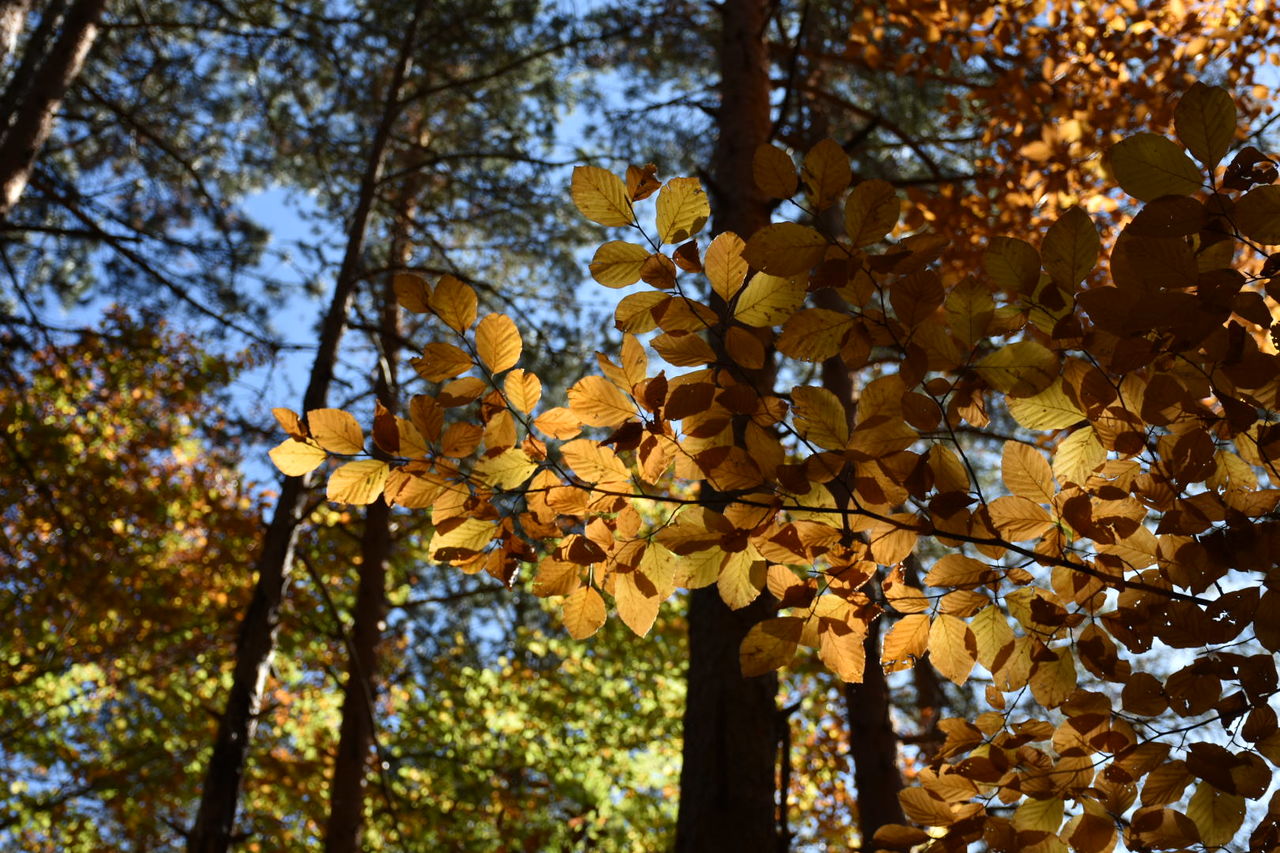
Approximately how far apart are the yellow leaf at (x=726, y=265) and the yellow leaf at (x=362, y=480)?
1.73ft

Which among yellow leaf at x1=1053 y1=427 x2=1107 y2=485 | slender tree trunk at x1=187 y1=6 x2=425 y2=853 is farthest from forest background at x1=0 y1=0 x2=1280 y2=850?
yellow leaf at x1=1053 y1=427 x2=1107 y2=485

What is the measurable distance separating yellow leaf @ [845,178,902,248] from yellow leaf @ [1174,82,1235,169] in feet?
0.95

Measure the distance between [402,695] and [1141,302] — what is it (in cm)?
968

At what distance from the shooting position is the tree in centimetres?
93

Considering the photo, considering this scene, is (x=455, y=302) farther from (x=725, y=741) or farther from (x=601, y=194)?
(x=725, y=741)

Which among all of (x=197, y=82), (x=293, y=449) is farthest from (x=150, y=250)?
(x=293, y=449)

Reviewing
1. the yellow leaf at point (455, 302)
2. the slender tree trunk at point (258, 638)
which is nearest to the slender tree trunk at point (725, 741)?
the yellow leaf at point (455, 302)

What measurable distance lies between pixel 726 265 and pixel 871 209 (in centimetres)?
18

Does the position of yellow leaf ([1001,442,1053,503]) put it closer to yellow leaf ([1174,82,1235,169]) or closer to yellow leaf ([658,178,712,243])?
yellow leaf ([1174,82,1235,169])

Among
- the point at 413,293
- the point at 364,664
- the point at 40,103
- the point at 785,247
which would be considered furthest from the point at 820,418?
the point at 364,664

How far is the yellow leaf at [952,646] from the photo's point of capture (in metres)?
1.18

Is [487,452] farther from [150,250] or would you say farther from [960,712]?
[960,712]

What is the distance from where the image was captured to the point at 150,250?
6688mm

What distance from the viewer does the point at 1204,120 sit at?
0.85 m
